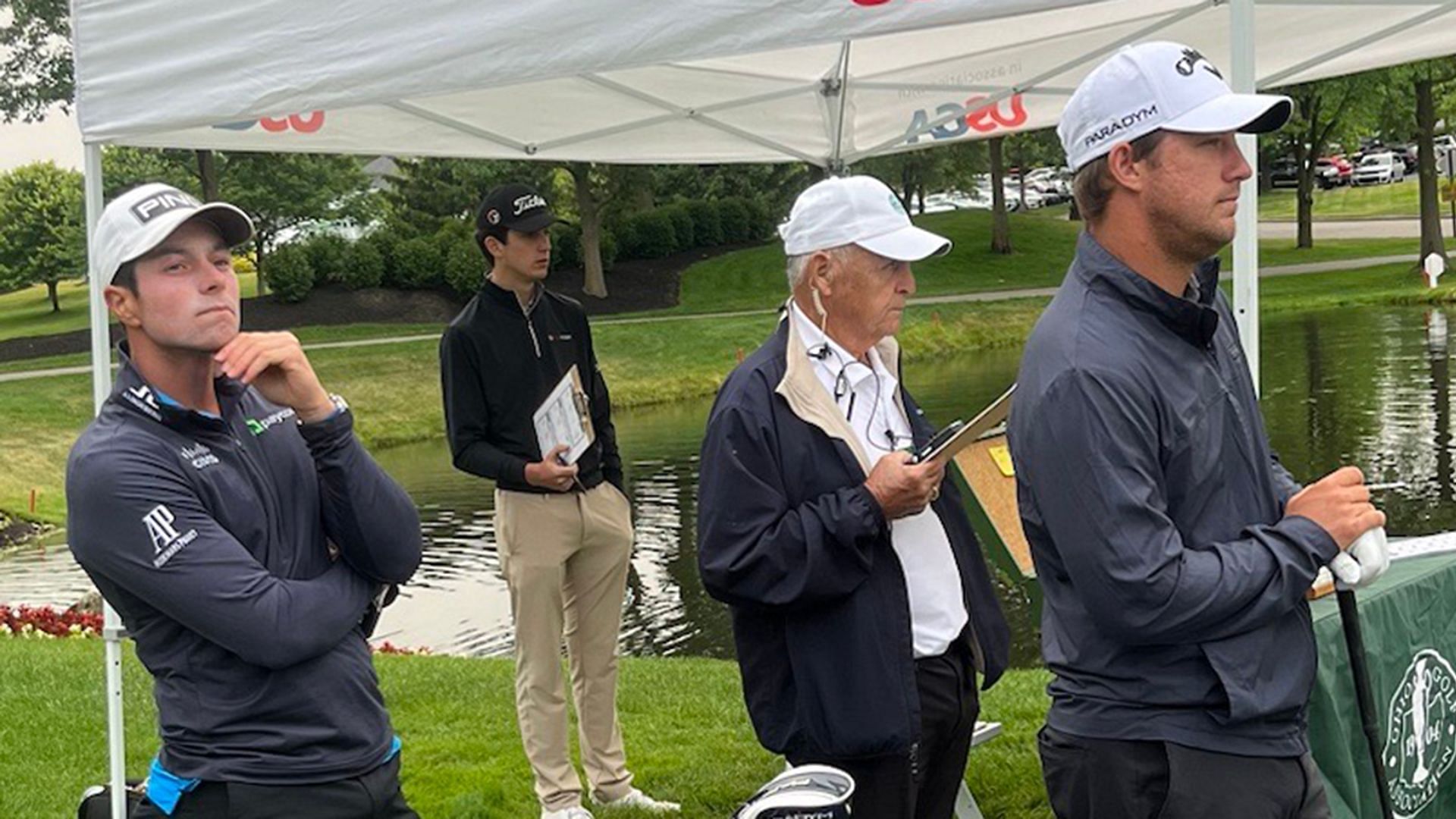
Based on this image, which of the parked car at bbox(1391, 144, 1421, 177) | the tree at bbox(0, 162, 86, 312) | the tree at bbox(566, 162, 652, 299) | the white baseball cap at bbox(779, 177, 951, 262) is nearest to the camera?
the white baseball cap at bbox(779, 177, 951, 262)

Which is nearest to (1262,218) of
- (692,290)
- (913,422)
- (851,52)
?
(692,290)

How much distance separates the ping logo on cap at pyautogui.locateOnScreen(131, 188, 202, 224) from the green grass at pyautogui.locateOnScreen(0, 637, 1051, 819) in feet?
11.1

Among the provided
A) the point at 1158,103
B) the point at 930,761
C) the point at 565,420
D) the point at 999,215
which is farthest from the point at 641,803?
the point at 999,215

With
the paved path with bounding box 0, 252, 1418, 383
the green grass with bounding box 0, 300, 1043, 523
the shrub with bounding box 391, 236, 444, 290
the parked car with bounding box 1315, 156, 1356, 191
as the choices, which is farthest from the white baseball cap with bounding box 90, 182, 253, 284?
the parked car with bounding box 1315, 156, 1356, 191

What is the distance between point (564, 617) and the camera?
240 inches

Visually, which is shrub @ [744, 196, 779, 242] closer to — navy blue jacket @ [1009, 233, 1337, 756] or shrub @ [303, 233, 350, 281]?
shrub @ [303, 233, 350, 281]

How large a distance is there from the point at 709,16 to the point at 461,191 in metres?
43.2

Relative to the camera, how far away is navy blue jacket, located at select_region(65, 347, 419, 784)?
289cm

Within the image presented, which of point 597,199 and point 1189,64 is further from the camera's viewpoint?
point 597,199

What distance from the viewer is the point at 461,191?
151ft

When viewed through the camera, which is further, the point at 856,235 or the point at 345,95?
the point at 345,95

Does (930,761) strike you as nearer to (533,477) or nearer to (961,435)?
(961,435)

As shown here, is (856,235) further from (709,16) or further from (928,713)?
(928,713)

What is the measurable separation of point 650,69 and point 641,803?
3188 mm
